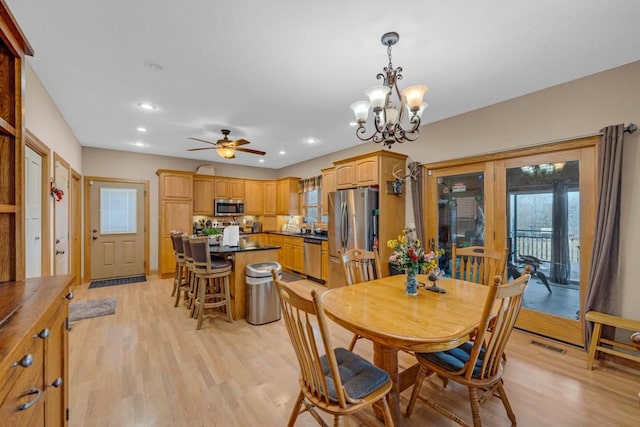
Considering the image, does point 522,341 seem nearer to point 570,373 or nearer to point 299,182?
point 570,373

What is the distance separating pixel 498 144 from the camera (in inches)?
130

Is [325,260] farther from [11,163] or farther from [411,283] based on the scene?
[11,163]

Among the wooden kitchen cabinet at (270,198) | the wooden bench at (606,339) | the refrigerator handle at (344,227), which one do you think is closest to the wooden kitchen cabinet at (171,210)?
the wooden kitchen cabinet at (270,198)

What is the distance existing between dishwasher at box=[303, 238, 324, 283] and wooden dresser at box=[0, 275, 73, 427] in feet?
13.3

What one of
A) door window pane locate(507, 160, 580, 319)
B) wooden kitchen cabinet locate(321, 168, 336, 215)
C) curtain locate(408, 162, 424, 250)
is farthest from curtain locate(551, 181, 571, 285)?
wooden kitchen cabinet locate(321, 168, 336, 215)

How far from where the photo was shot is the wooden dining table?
1.35 metres

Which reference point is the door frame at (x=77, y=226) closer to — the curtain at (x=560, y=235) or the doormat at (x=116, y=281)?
the doormat at (x=116, y=281)

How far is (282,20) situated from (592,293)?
3.60 metres

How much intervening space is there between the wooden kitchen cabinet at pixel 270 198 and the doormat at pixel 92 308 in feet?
12.7

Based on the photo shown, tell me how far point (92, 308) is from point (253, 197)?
4050 millimetres

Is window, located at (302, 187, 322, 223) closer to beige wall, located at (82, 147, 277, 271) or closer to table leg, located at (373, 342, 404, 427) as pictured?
beige wall, located at (82, 147, 277, 271)

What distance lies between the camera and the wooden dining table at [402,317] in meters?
1.35

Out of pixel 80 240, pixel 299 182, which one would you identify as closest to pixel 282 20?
pixel 299 182

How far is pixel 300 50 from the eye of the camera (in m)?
2.22
